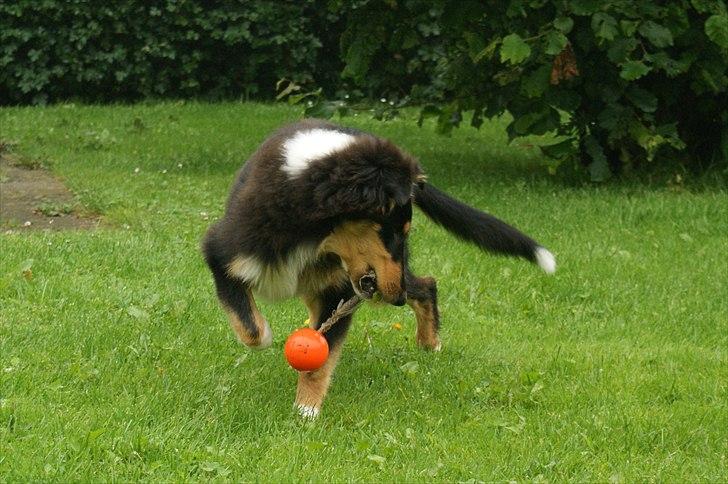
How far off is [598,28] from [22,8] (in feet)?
32.9

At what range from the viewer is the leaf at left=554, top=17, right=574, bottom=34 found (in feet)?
32.0

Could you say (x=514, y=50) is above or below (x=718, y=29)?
below

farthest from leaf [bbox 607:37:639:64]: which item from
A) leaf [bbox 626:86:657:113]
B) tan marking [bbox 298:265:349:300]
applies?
tan marking [bbox 298:265:349:300]

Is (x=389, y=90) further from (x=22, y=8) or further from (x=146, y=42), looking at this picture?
(x=22, y=8)

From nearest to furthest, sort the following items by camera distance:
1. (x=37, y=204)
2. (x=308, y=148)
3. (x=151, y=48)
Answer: (x=308, y=148), (x=37, y=204), (x=151, y=48)

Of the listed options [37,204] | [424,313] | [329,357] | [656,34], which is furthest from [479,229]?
Answer: [37,204]

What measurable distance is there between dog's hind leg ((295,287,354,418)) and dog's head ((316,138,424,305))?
1.32 feet

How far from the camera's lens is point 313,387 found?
17.3 feet

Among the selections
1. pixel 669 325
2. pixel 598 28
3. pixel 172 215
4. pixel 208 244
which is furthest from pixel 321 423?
pixel 598 28

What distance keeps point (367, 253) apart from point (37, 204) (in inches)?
208

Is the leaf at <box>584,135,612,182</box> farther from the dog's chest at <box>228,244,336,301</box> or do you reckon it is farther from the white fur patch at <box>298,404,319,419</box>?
the white fur patch at <box>298,404,319,419</box>

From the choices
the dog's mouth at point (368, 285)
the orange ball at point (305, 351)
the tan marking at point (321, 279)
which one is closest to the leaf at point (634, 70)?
the tan marking at point (321, 279)

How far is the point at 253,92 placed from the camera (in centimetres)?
1816

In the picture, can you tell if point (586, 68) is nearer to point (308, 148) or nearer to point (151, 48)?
point (308, 148)
